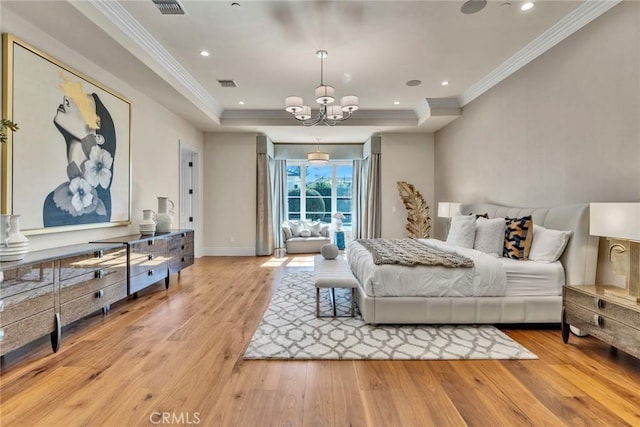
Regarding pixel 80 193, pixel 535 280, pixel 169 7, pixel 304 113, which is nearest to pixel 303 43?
pixel 304 113

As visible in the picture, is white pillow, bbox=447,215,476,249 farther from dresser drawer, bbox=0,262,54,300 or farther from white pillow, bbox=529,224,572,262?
dresser drawer, bbox=0,262,54,300

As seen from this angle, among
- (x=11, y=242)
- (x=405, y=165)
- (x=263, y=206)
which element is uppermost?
(x=405, y=165)

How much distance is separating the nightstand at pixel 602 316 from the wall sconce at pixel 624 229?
0.12 metres

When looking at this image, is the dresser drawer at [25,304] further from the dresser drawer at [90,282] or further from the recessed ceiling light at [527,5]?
the recessed ceiling light at [527,5]

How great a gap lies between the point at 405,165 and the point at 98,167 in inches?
221

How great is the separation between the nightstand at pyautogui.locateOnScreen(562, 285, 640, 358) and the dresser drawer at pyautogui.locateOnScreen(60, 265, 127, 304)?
415 centimetres

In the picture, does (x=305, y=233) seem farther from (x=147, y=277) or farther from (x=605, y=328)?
(x=605, y=328)

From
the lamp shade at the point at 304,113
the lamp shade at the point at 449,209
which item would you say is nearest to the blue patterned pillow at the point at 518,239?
the lamp shade at the point at 449,209

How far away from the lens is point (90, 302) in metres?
2.68

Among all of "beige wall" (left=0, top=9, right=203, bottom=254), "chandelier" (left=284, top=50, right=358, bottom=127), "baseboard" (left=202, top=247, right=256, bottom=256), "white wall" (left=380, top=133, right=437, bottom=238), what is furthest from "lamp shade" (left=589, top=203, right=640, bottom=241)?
"baseboard" (left=202, top=247, right=256, bottom=256)

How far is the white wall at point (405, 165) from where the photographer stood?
6.68m

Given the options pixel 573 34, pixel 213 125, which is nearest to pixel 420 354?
pixel 573 34

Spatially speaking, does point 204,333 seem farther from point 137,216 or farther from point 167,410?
point 137,216

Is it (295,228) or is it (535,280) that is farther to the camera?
(295,228)
